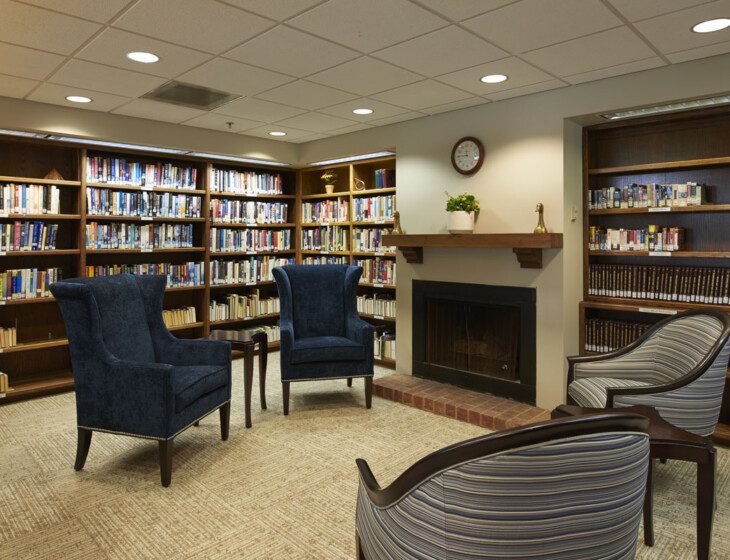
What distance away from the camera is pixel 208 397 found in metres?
3.32

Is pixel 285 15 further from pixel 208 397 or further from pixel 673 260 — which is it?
pixel 673 260

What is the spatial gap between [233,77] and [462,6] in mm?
1789

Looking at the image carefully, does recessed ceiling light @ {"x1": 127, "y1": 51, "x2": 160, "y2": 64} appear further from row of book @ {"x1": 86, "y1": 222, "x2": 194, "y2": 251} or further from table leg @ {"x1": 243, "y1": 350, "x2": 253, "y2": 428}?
row of book @ {"x1": 86, "y1": 222, "x2": 194, "y2": 251}

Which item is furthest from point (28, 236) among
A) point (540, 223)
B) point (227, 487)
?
point (540, 223)

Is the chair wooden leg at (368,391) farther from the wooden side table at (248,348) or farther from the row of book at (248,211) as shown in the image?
the row of book at (248,211)

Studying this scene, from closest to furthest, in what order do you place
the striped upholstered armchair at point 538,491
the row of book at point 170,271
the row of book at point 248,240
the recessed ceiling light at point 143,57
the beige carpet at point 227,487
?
the striped upholstered armchair at point 538,491 < the beige carpet at point 227,487 < the recessed ceiling light at point 143,57 < the row of book at point 170,271 < the row of book at point 248,240

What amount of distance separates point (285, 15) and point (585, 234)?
2869 millimetres

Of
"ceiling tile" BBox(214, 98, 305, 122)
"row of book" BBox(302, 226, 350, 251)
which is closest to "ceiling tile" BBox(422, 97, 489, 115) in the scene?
"ceiling tile" BBox(214, 98, 305, 122)

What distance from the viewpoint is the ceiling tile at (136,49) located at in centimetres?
295

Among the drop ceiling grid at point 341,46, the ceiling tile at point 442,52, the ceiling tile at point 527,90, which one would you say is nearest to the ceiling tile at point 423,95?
the drop ceiling grid at point 341,46

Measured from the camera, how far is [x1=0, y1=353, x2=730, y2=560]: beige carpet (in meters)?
2.34

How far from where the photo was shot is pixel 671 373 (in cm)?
298

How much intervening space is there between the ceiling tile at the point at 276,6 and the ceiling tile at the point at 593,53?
148 cm

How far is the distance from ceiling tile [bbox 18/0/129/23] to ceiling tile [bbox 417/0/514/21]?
150 cm
